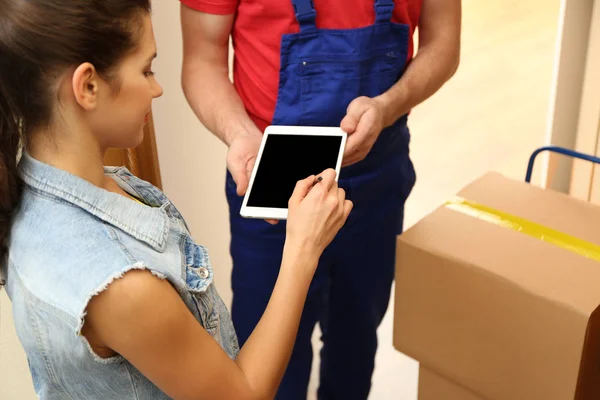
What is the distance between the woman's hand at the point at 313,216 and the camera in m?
0.91

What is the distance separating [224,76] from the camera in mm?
1300

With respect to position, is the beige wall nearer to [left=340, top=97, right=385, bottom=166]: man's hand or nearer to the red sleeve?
the red sleeve

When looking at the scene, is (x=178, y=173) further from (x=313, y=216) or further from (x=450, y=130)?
(x=450, y=130)

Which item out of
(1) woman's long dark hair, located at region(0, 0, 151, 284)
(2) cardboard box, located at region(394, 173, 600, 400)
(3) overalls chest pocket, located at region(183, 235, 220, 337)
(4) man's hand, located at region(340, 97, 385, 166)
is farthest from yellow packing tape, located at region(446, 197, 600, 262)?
Result: (1) woman's long dark hair, located at region(0, 0, 151, 284)

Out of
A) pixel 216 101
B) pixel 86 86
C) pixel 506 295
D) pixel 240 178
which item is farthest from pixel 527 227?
pixel 86 86

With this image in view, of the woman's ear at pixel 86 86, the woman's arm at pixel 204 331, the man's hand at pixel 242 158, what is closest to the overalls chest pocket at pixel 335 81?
the man's hand at pixel 242 158

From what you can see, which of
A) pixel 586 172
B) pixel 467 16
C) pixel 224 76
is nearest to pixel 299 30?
pixel 224 76

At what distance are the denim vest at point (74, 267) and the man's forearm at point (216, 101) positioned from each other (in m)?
0.40

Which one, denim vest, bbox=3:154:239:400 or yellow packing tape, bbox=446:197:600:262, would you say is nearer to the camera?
denim vest, bbox=3:154:239:400

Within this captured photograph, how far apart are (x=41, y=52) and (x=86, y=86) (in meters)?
0.06

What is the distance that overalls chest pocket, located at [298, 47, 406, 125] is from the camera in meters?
1.17

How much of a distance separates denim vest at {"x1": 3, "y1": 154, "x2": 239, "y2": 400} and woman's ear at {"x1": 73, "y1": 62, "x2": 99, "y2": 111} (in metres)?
0.09

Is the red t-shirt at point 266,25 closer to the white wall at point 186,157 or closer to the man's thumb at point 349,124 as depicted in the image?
the man's thumb at point 349,124

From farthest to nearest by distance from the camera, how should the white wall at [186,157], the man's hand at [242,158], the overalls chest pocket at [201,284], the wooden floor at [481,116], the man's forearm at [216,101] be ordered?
the wooden floor at [481,116], the white wall at [186,157], the man's forearm at [216,101], the man's hand at [242,158], the overalls chest pocket at [201,284]
